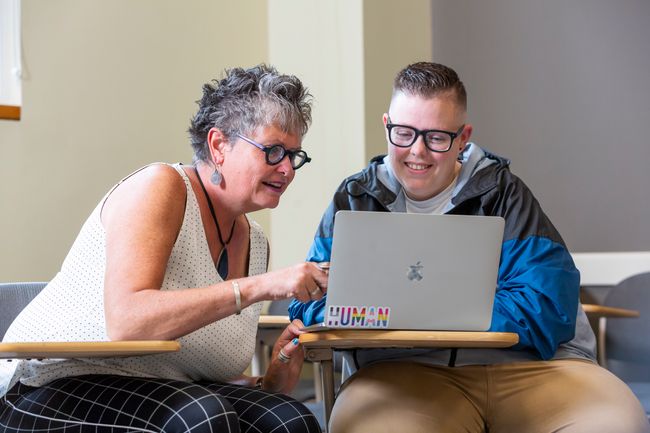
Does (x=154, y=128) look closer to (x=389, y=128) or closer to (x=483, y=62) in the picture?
(x=483, y=62)

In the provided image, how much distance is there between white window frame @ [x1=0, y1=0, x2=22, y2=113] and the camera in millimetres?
3887

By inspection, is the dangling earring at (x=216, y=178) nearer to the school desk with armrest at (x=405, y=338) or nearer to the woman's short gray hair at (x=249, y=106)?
the woman's short gray hair at (x=249, y=106)

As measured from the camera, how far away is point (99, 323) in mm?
1821

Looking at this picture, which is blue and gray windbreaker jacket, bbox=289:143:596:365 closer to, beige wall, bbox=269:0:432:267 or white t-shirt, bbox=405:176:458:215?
white t-shirt, bbox=405:176:458:215

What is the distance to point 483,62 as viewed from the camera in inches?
175

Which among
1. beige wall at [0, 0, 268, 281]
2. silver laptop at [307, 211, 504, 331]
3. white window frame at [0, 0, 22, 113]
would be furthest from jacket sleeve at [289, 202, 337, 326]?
white window frame at [0, 0, 22, 113]

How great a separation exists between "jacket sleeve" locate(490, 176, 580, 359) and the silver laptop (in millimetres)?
233

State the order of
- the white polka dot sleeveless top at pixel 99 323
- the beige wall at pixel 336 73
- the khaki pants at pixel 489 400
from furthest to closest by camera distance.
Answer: the beige wall at pixel 336 73 < the khaki pants at pixel 489 400 < the white polka dot sleeveless top at pixel 99 323

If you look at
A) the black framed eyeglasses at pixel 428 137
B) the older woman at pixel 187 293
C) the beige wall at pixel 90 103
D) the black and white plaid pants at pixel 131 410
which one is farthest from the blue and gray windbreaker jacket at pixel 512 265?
the beige wall at pixel 90 103

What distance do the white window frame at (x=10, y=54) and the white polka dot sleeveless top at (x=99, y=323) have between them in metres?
2.17

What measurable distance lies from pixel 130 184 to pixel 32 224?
2.15 meters

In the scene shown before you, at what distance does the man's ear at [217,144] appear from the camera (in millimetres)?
2041

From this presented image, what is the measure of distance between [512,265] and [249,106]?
0.71 m

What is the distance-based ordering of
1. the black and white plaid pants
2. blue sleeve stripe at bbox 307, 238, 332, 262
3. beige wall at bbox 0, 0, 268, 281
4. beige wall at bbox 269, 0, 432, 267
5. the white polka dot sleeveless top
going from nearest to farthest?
1. the black and white plaid pants
2. the white polka dot sleeveless top
3. blue sleeve stripe at bbox 307, 238, 332, 262
4. beige wall at bbox 0, 0, 268, 281
5. beige wall at bbox 269, 0, 432, 267
